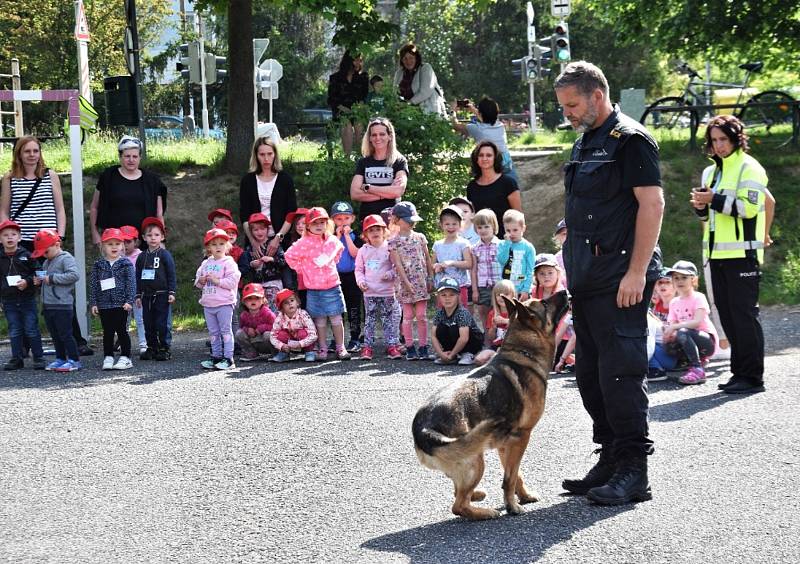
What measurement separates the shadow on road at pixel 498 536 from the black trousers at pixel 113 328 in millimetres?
5828

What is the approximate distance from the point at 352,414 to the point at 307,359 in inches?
102

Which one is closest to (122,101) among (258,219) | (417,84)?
(417,84)

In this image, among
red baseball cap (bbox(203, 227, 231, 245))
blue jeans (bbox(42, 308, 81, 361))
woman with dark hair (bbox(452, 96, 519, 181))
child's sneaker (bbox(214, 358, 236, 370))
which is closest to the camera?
child's sneaker (bbox(214, 358, 236, 370))

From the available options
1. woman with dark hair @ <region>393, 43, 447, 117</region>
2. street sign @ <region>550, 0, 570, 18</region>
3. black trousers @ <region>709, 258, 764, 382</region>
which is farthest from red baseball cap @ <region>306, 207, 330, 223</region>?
street sign @ <region>550, 0, 570, 18</region>

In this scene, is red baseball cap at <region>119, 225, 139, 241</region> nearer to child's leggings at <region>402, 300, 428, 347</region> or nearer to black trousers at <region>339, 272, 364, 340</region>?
black trousers at <region>339, 272, 364, 340</region>

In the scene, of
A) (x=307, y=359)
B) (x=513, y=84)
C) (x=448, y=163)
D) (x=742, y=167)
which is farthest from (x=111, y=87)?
(x=513, y=84)

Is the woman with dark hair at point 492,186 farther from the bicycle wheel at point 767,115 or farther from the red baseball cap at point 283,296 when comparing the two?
the bicycle wheel at point 767,115

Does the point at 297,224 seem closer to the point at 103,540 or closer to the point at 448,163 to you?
the point at 448,163

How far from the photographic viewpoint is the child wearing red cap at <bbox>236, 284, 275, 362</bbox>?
1105cm

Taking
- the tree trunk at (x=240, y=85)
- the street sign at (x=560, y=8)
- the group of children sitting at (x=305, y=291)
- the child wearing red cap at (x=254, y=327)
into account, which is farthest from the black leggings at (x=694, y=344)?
the street sign at (x=560, y=8)

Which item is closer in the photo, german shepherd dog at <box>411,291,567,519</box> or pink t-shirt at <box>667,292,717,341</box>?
german shepherd dog at <box>411,291,567,519</box>

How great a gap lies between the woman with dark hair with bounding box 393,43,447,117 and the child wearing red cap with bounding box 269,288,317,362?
5306mm

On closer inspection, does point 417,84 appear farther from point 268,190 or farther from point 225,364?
point 225,364

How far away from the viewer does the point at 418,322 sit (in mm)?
10836
